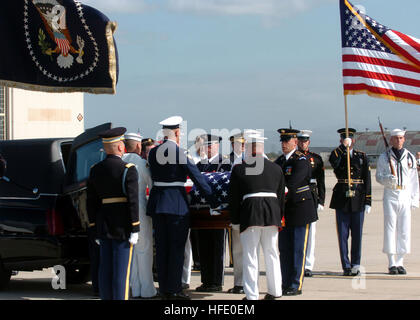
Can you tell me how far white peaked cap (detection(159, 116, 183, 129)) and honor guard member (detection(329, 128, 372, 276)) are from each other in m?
2.97

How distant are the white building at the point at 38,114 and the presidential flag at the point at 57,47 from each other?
14997 millimetres

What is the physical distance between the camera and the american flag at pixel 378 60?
1066 cm

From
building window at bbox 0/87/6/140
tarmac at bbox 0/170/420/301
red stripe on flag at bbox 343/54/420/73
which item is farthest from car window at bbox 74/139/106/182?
building window at bbox 0/87/6/140

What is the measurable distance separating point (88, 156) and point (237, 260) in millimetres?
2083

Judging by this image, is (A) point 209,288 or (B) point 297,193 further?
(A) point 209,288

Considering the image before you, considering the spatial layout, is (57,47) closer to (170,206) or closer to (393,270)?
(170,206)

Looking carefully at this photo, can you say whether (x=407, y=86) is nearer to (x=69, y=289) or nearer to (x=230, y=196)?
(x=230, y=196)

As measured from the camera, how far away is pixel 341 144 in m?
10.7

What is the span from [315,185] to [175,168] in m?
2.83

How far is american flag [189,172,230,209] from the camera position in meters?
8.36

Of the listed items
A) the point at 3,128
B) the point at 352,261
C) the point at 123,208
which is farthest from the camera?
the point at 3,128

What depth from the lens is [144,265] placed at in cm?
854

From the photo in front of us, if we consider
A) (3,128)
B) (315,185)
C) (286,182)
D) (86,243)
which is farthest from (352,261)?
(3,128)

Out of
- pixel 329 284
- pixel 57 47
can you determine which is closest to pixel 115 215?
pixel 57 47
